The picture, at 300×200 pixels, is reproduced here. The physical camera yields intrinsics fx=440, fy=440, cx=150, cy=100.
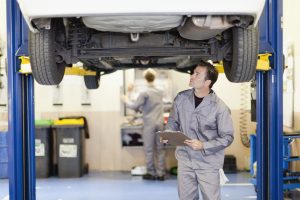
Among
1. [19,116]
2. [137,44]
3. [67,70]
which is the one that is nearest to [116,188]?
[67,70]

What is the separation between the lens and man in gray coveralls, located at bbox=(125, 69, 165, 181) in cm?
736

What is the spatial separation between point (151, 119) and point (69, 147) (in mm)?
1554

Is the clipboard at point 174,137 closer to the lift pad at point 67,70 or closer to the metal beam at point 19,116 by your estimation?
the lift pad at point 67,70

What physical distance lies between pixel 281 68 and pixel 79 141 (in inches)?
181

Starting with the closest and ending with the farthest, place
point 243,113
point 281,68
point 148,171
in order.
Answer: point 281,68
point 148,171
point 243,113

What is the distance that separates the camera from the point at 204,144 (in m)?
3.49

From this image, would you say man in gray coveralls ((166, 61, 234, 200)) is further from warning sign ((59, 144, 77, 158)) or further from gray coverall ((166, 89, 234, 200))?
warning sign ((59, 144, 77, 158))

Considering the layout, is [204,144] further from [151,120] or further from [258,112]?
[151,120]

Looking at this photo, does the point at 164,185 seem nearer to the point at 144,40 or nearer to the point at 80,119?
the point at 80,119

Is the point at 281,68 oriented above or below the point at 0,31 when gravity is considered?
below

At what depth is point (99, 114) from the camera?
8.20 m

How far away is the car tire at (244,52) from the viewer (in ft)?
10.2

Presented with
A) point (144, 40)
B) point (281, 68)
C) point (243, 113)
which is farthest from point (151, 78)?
point (144, 40)

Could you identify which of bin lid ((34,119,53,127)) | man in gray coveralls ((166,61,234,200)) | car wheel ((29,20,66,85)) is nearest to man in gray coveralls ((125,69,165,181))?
bin lid ((34,119,53,127))
